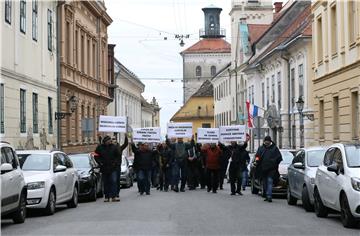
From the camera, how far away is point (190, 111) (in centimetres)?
10888

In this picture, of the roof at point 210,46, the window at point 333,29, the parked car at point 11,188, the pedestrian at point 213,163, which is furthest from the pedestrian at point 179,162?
the roof at point 210,46

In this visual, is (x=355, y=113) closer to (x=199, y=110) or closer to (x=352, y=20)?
(x=352, y=20)

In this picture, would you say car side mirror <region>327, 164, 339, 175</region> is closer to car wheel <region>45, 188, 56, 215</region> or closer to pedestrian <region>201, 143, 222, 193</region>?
car wheel <region>45, 188, 56, 215</region>

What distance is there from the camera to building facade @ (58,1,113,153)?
36.2m

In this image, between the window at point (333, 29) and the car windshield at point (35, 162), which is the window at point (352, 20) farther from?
the car windshield at point (35, 162)

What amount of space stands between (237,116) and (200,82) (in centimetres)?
4465

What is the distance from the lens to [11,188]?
13211 mm

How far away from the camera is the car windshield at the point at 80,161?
21.6 meters

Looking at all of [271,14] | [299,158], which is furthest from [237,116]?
[299,158]

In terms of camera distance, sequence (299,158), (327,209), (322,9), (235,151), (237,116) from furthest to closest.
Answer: (237,116), (322,9), (235,151), (299,158), (327,209)

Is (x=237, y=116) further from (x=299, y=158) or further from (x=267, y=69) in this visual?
(x=299, y=158)

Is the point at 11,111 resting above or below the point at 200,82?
below

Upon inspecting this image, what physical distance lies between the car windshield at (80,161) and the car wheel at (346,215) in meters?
10.3

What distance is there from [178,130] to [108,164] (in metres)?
9.35
